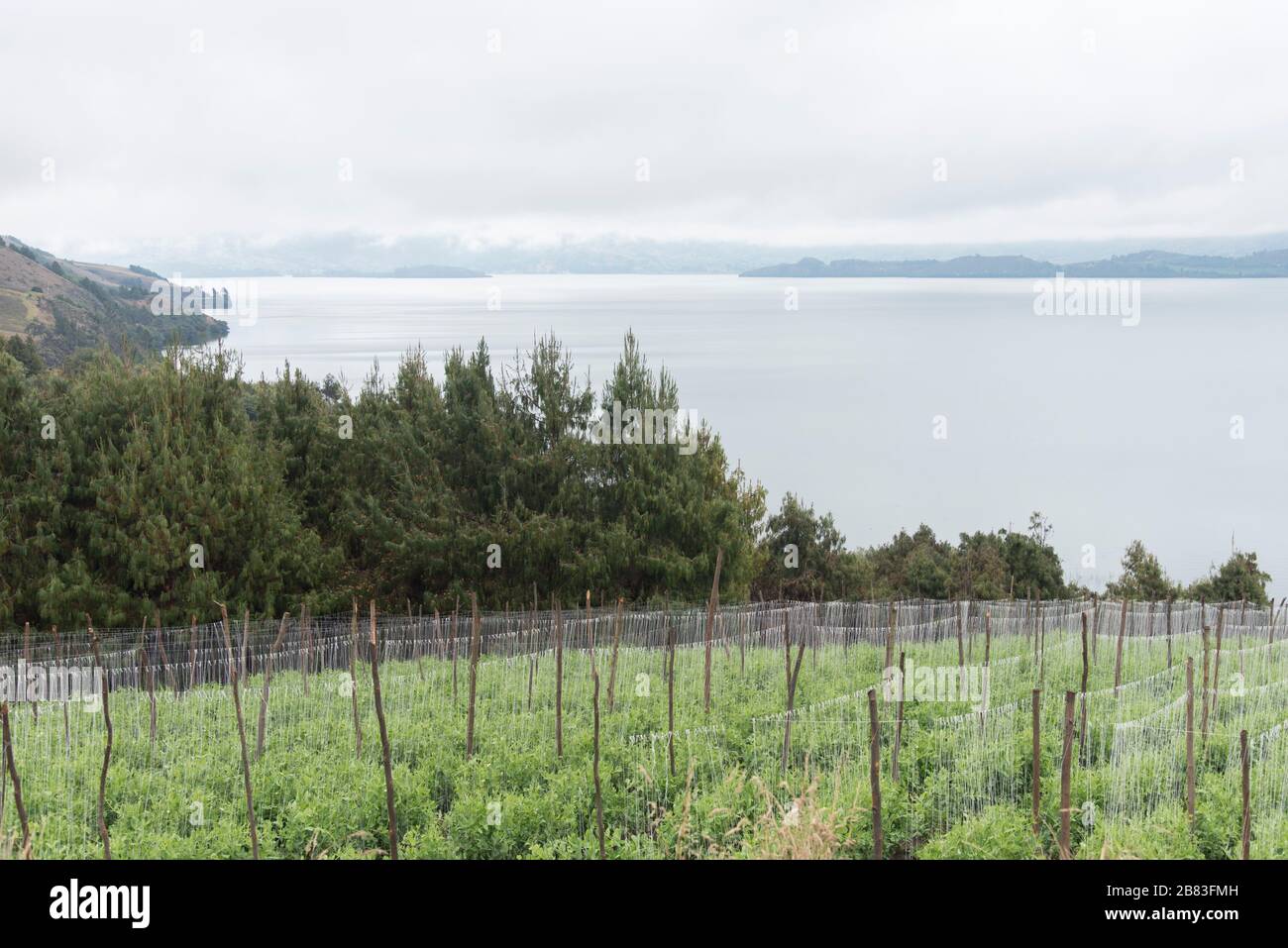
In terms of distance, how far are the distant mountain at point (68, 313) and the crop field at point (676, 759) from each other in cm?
7178

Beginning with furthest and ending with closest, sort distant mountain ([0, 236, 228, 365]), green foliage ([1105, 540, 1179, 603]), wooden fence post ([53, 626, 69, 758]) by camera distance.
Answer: distant mountain ([0, 236, 228, 365])
green foliage ([1105, 540, 1179, 603])
wooden fence post ([53, 626, 69, 758])

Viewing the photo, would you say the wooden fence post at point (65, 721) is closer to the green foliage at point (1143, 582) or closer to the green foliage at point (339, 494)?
the green foliage at point (339, 494)

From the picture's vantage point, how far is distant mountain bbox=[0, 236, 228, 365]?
8350 cm

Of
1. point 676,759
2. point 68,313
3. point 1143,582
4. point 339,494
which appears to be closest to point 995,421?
point 1143,582

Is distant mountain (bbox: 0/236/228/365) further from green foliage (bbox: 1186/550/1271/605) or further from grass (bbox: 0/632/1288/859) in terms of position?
grass (bbox: 0/632/1288/859)

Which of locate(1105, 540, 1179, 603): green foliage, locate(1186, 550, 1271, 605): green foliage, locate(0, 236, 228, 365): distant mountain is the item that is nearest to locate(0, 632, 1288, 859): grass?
locate(1105, 540, 1179, 603): green foliage

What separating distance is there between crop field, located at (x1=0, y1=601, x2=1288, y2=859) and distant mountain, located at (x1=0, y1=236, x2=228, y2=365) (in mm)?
71778

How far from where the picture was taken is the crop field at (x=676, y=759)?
7484mm

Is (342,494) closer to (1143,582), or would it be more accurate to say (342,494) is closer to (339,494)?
(339,494)

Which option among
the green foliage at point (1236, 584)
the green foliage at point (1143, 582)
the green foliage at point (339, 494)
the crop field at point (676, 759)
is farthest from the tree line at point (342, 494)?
the green foliage at point (1236, 584)

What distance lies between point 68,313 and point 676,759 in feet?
321

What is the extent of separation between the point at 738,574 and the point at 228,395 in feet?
42.5

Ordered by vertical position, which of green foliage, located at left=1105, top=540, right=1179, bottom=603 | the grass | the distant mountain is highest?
the distant mountain

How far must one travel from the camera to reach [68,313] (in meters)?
92.1
